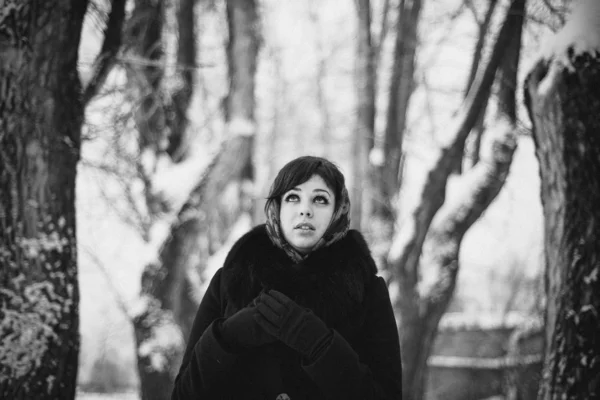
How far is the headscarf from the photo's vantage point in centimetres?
197

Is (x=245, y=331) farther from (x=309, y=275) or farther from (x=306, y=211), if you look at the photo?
(x=306, y=211)

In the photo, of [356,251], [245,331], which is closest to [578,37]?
[356,251]

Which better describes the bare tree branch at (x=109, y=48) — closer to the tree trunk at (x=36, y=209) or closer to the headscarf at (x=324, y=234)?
the tree trunk at (x=36, y=209)

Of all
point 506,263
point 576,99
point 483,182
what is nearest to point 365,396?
point 576,99

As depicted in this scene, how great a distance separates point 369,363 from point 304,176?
0.71 meters

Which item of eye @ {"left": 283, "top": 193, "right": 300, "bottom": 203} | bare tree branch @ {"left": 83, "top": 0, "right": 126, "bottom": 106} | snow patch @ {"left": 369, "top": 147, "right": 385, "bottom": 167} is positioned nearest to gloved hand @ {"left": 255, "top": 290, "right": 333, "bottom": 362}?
eye @ {"left": 283, "top": 193, "right": 300, "bottom": 203}

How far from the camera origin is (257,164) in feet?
35.5

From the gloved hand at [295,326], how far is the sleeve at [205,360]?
0.19 metres

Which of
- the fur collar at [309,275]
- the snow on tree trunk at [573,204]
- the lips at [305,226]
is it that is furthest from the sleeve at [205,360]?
the snow on tree trunk at [573,204]

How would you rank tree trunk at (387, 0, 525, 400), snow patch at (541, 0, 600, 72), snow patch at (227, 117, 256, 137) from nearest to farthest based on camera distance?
snow patch at (541, 0, 600, 72) < tree trunk at (387, 0, 525, 400) < snow patch at (227, 117, 256, 137)

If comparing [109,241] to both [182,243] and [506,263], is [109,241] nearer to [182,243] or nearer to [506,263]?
[182,243]

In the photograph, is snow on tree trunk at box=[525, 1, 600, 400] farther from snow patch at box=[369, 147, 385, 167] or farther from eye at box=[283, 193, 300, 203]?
snow patch at box=[369, 147, 385, 167]

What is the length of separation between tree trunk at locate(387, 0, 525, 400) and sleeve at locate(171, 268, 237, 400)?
381 centimetres

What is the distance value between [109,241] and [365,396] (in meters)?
6.82
